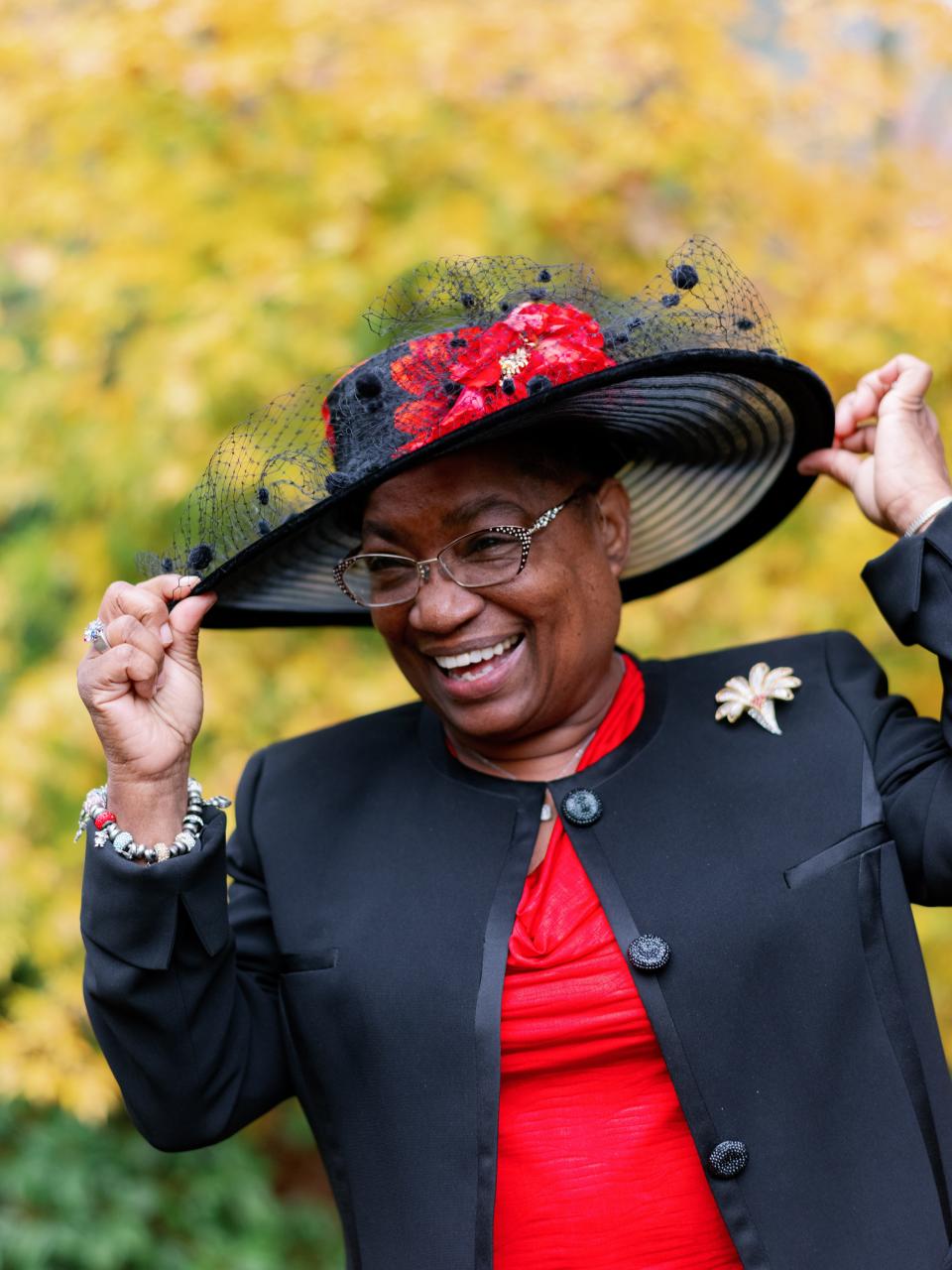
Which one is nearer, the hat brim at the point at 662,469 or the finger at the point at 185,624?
the hat brim at the point at 662,469

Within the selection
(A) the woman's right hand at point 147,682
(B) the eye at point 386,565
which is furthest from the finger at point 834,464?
(A) the woman's right hand at point 147,682

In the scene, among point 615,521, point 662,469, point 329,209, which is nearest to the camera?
point 615,521

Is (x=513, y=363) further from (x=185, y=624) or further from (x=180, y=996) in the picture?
(x=180, y=996)

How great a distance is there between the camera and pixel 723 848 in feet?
7.23

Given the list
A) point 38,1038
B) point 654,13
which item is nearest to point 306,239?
point 654,13

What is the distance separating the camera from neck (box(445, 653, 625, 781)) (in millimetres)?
2420

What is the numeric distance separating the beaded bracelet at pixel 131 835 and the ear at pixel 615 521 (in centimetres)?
79

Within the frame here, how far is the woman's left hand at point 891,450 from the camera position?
7.54ft

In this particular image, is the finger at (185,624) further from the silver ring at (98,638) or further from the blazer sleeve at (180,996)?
the blazer sleeve at (180,996)

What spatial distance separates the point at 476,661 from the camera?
2.26 metres

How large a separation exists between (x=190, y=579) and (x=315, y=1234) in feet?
11.0

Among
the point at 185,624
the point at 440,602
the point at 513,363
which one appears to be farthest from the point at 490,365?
the point at 185,624

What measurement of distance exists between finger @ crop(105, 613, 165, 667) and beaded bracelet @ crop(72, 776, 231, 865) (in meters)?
0.21

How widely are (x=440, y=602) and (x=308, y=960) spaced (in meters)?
0.61
